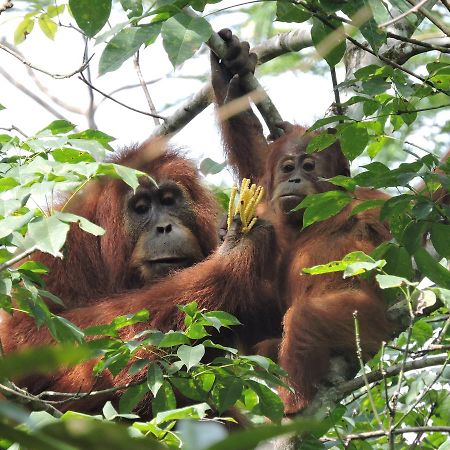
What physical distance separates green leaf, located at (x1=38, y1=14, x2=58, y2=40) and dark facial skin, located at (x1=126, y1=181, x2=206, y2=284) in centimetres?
173

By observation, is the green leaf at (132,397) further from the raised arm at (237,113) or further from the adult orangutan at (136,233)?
the raised arm at (237,113)

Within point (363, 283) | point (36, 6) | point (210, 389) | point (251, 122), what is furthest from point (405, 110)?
point (36, 6)

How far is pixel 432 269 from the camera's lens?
11.2 ft

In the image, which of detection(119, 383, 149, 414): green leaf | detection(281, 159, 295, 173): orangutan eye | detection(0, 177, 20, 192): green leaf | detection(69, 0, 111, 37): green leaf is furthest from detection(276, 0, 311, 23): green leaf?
detection(281, 159, 295, 173): orangutan eye

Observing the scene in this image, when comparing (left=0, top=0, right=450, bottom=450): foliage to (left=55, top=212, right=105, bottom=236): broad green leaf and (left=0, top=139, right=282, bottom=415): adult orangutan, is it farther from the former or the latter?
(left=0, top=139, right=282, bottom=415): adult orangutan

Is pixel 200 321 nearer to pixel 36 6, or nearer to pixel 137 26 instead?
pixel 137 26

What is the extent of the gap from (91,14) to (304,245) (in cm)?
276

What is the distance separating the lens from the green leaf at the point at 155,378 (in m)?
3.02

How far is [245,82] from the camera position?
5.27m

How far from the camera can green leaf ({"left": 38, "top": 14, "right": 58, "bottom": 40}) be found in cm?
610

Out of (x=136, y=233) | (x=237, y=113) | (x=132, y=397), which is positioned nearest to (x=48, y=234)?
(x=132, y=397)

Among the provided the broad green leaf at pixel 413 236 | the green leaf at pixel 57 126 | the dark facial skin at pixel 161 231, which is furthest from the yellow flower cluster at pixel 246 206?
the broad green leaf at pixel 413 236

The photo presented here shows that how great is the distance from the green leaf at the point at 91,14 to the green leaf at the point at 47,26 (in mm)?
3496

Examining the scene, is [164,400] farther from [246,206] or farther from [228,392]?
[246,206]
